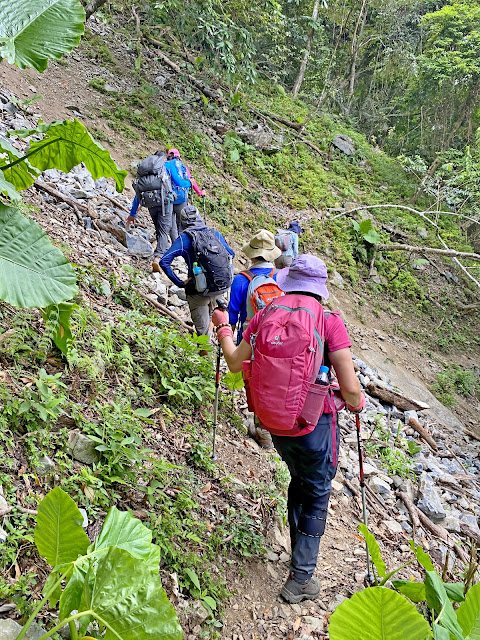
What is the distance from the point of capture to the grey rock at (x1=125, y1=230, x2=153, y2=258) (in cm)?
706

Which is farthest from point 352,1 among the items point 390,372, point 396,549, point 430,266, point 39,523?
point 39,523

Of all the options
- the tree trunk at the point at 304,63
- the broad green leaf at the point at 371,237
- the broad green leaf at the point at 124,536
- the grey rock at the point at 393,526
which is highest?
the tree trunk at the point at 304,63

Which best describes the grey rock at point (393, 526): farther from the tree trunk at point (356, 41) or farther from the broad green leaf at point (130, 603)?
the tree trunk at point (356, 41)

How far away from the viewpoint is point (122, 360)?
4223mm

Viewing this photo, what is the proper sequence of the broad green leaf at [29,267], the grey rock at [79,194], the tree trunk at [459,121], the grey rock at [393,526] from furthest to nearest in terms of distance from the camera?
the tree trunk at [459,121]
the grey rock at [79,194]
the grey rock at [393,526]
the broad green leaf at [29,267]

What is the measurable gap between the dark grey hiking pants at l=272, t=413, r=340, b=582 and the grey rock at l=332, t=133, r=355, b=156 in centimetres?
1671

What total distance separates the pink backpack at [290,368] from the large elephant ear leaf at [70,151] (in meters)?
1.25

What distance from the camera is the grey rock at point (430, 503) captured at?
5.59 m

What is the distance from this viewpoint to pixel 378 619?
134cm

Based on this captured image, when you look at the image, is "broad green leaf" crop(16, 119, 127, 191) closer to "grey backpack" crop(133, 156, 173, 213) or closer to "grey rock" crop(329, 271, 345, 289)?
"grey backpack" crop(133, 156, 173, 213)

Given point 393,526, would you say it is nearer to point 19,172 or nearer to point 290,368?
point 290,368

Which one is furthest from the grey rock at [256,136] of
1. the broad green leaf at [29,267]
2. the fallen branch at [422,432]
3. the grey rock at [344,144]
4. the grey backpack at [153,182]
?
the broad green leaf at [29,267]

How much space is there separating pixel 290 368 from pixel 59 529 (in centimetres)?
146

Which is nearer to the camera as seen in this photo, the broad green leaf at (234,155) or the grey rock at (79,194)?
the grey rock at (79,194)
